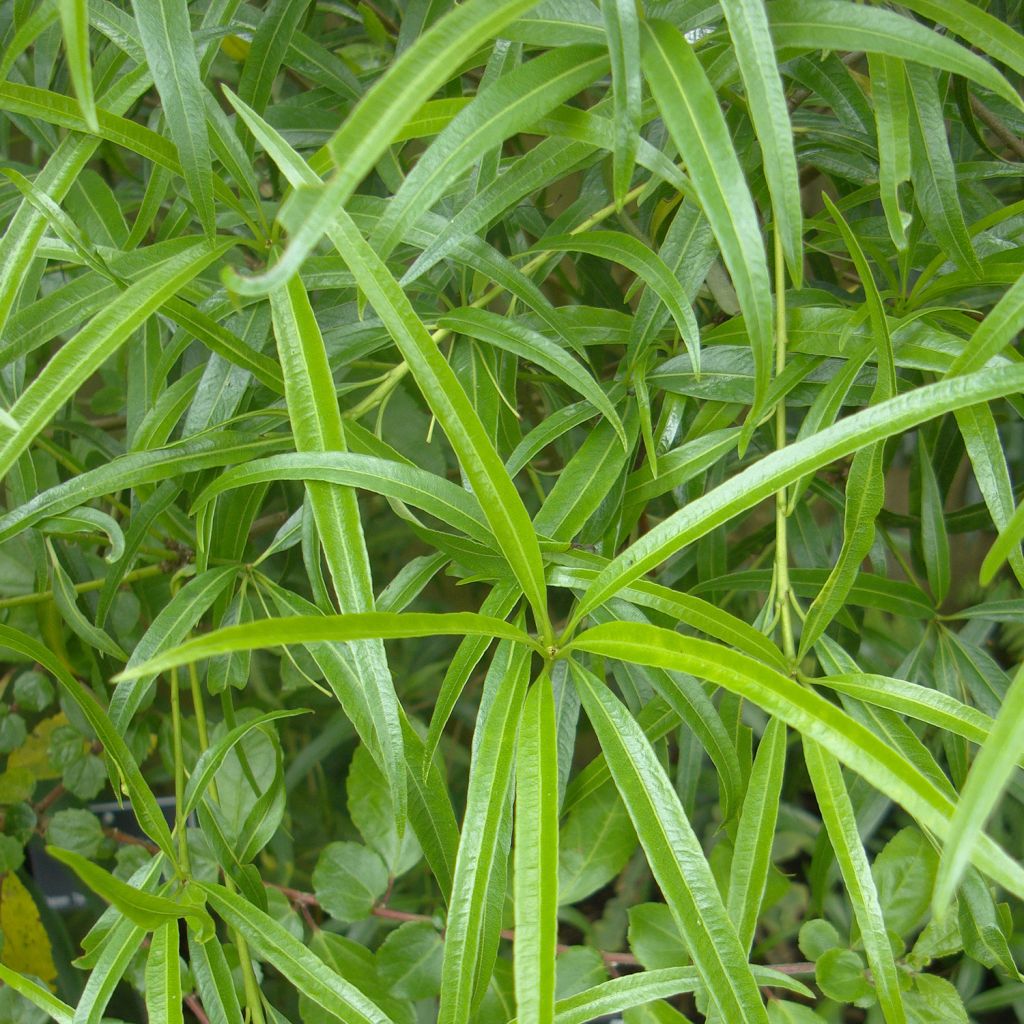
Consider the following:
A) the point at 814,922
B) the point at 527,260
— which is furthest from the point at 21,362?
the point at 814,922

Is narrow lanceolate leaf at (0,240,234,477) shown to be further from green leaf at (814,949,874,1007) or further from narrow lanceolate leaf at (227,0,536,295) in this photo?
green leaf at (814,949,874,1007)

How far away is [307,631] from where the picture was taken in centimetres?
27

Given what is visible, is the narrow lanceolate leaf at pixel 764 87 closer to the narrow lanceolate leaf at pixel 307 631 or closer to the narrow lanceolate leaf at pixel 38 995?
the narrow lanceolate leaf at pixel 307 631

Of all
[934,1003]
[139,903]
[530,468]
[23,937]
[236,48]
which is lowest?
[23,937]

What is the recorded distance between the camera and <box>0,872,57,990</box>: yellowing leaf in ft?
2.09

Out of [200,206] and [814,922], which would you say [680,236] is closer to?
[200,206]

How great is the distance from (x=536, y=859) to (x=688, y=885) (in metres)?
0.06

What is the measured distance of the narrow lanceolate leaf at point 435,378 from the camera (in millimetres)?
310

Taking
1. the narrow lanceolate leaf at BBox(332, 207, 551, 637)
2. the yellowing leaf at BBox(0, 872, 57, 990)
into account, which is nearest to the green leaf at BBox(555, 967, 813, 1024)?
the narrow lanceolate leaf at BBox(332, 207, 551, 637)

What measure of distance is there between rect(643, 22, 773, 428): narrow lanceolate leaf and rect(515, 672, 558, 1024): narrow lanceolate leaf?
5.5 inches

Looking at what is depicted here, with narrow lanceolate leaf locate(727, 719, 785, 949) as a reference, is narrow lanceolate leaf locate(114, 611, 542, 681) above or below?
above

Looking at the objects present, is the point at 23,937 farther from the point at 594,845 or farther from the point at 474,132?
the point at 474,132

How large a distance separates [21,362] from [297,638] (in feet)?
1.12

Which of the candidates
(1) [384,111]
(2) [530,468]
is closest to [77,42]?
(1) [384,111]
